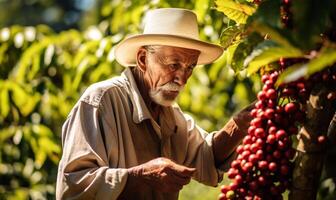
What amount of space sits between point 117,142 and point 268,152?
99 centimetres

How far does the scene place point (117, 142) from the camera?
3338 mm

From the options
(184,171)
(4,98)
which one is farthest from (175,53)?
(4,98)

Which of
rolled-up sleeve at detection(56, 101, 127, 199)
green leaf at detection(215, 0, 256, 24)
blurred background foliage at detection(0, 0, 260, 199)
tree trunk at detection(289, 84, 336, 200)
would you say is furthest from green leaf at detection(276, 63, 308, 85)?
blurred background foliage at detection(0, 0, 260, 199)

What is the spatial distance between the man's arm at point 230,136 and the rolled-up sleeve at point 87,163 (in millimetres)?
521

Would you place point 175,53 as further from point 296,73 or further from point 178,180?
point 296,73

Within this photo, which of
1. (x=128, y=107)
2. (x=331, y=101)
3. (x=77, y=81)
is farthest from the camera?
(x=77, y=81)

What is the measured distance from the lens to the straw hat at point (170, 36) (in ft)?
11.6

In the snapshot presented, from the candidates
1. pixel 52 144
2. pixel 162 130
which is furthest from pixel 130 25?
pixel 162 130

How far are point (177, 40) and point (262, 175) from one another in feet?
3.81

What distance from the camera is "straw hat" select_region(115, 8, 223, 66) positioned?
3.53 m

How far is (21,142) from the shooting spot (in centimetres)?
609

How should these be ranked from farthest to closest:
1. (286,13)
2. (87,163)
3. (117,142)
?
(117,142) < (87,163) < (286,13)

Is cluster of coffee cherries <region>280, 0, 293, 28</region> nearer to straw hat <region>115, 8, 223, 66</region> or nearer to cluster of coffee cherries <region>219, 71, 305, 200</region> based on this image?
cluster of coffee cherries <region>219, 71, 305, 200</region>

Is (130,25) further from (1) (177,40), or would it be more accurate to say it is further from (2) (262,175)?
(2) (262,175)
